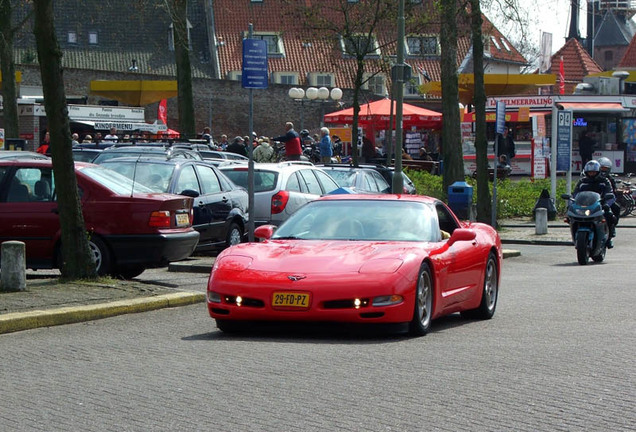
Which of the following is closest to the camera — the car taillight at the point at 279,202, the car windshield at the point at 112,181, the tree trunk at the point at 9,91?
the car windshield at the point at 112,181

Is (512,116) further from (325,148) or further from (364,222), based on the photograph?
(364,222)

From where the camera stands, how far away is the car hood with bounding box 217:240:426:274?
Result: 1081 centimetres

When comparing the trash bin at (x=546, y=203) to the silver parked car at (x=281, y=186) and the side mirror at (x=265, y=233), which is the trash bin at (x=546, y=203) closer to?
the silver parked car at (x=281, y=186)

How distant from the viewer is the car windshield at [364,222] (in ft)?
39.2

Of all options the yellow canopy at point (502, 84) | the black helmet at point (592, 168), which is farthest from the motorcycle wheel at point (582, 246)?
the yellow canopy at point (502, 84)

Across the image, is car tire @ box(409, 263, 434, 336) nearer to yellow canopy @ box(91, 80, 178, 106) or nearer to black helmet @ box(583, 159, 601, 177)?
black helmet @ box(583, 159, 601, 177)

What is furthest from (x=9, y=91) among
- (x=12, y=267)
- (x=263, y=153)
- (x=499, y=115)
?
(x=12, y=267)

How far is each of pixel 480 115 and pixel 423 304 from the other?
1836 cm

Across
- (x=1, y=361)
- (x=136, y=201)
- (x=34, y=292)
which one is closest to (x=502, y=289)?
(x=136, y=201)

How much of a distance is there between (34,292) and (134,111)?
1446 inches

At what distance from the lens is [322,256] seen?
1107 cm

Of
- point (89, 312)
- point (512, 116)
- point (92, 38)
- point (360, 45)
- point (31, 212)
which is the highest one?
point (92, 38)

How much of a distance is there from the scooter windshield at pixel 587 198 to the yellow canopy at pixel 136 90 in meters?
31.9

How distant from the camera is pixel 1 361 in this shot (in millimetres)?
9414
